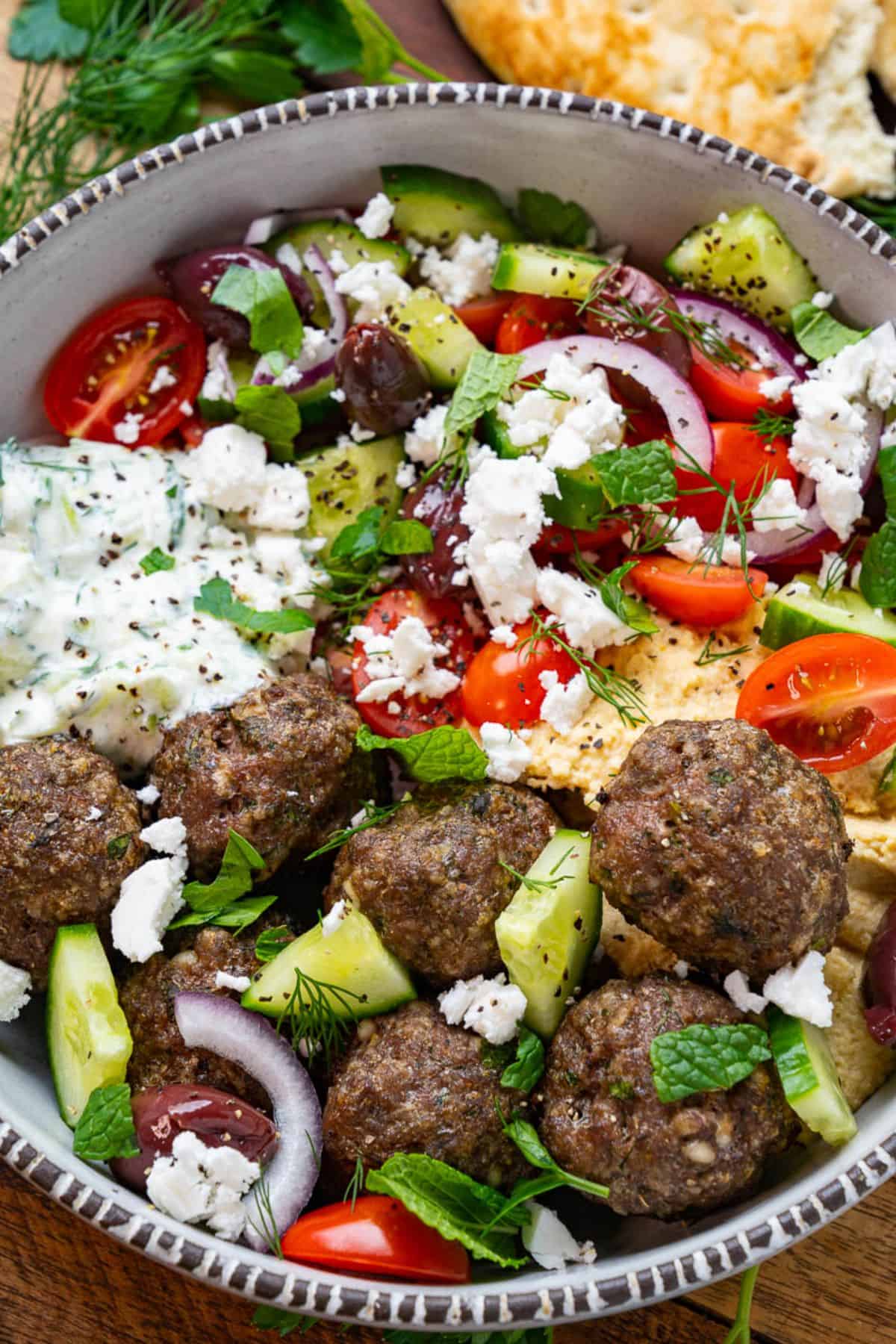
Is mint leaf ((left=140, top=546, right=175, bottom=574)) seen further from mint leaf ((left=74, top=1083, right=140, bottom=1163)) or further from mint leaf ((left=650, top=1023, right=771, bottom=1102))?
mint leaf ((left=650, top=1023, right=771, bottom=1102))

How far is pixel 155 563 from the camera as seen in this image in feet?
10.7

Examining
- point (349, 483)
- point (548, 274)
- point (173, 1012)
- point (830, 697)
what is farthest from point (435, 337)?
point (173, 1012)

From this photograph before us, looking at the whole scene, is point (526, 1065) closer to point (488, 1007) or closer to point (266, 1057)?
point (488, 1007)

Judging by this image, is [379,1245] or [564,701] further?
[564,701]

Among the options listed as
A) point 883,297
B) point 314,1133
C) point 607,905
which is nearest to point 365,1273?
point 314,1133

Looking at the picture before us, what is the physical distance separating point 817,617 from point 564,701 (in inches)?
25.4

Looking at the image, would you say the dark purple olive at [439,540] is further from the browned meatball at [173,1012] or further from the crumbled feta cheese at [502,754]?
the browned meatball at [173,1012]

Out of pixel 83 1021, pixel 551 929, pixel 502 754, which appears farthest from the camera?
pixel 502 754

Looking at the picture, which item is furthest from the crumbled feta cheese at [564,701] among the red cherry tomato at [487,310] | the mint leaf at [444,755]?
the red cherry tomato at [487,310]

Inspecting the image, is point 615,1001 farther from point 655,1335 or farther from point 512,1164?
point 655,1335

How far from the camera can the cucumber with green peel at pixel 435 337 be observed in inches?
133

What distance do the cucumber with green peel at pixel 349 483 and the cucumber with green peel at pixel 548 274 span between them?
531 millimetres

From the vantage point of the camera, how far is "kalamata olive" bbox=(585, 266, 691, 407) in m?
3.27

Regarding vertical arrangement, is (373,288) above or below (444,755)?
above
